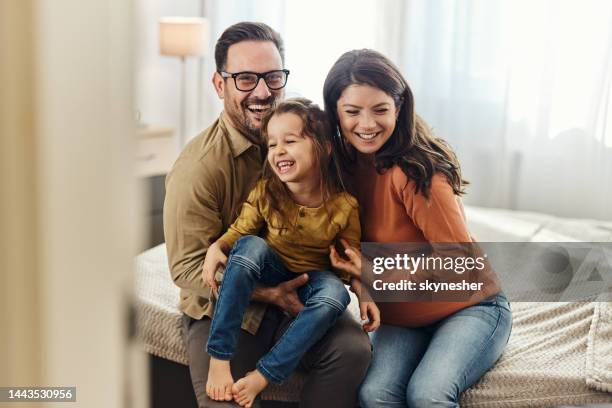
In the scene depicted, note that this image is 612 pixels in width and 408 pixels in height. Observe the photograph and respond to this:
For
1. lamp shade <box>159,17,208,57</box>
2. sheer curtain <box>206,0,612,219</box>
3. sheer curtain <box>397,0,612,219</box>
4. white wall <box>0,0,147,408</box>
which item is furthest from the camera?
sheer curtain <box>397,0,612,219</box>

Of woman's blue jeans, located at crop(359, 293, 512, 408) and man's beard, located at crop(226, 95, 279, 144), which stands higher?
man's beard, located at crop(226, 95, 279, 144)

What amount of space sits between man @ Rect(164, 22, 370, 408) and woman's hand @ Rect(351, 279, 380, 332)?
0.9 inches

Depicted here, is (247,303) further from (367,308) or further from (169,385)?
(169,385)

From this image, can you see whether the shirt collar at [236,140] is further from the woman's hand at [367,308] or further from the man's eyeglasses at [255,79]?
the woman's hand at [367,308]

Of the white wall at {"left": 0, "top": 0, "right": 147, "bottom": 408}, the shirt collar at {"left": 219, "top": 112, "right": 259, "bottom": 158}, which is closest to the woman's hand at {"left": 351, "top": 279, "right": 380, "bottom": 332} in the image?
the shirt collar at {"left": 219, "top": 112, "right": 259, "bottom": 158}

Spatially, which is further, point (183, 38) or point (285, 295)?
point (183, 38)

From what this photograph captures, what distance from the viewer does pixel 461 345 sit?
1.12 meters

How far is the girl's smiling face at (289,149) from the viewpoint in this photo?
1040 mm

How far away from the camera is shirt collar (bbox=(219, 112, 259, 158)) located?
109 centimetres

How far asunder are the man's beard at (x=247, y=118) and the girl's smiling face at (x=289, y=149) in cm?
4

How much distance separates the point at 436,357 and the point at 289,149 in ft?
1.30

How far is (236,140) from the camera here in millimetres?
1098

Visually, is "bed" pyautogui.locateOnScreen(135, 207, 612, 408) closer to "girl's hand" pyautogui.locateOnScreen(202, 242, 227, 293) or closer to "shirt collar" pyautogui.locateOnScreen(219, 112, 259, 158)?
"girl's hand" pyautogui.locateOnScreen(202, 242, 227, 293)
